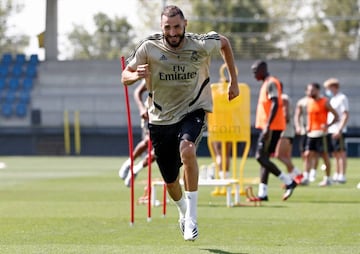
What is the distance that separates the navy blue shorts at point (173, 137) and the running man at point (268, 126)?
18.4 ft

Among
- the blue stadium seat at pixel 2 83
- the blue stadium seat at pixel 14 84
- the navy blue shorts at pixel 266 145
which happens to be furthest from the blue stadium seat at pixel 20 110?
the navy blue shorts at pixel 266 145

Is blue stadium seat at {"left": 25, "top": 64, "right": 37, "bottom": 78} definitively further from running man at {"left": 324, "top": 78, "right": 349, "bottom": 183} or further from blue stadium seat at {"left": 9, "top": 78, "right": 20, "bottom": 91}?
running man at {"left": 324, "top": 78, "right": 349, "bottom": 183}

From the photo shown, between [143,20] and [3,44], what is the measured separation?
2782cm

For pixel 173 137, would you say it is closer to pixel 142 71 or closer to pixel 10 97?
pixel 142 71

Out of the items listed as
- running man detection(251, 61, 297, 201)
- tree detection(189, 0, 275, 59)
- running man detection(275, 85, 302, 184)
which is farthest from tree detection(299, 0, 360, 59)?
running man detection(251, 61, 297, 201)

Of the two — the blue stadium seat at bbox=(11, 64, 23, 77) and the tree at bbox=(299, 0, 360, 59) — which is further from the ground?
the tree at bbox=(299, 0, 360, 59)

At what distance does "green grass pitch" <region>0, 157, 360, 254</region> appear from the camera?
1024cm

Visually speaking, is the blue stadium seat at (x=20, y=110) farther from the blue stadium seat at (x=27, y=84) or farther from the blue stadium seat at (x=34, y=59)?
the blue stadium seat at (x=34, y=59)

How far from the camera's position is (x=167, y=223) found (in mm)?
12664

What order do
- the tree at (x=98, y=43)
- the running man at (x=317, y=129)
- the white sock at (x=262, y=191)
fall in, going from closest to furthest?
the white sock at (x=262, y=191)
the running man at (x=317, y=129)
the tree at (x=98, y=43)

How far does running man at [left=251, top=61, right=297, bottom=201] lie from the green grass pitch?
32 centimetres

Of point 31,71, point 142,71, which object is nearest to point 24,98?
point 31,71

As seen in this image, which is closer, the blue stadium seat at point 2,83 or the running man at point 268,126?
the running man at point 268,126

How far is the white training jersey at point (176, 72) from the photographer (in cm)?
1048
